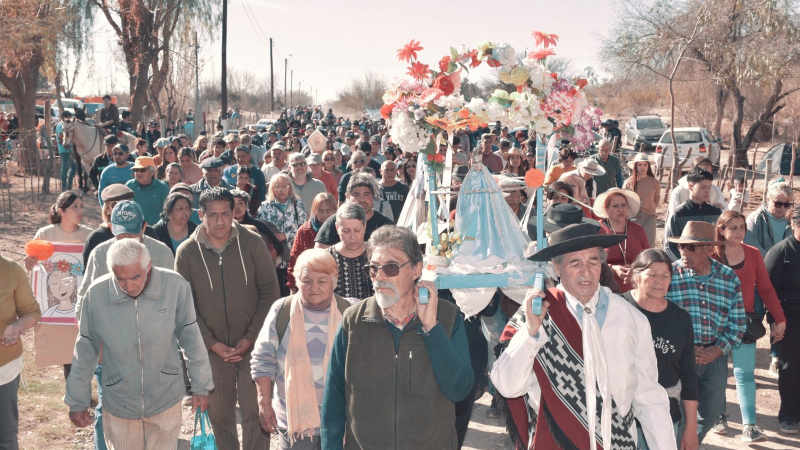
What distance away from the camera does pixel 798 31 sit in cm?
2281

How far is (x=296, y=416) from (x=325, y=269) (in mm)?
808

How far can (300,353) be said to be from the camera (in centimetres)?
418

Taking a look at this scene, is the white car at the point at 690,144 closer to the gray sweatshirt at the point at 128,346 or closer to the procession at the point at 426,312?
the procession at the point at 426,312

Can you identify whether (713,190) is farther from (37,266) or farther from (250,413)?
(37,266)

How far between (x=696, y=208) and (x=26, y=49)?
1696cm

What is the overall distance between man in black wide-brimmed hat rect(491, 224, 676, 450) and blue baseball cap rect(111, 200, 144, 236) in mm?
2926

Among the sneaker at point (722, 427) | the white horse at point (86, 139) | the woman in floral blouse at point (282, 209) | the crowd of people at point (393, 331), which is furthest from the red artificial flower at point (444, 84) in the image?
the white horse at point (86, 139)

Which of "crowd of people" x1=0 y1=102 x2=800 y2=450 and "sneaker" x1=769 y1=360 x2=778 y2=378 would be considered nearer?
"crowd of people" x1=0 y1=102 x2=800 y2=450

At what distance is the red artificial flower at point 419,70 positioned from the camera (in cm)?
556

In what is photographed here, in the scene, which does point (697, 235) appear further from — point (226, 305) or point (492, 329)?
point (226, 305)

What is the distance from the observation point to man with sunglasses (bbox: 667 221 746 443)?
5.45 m

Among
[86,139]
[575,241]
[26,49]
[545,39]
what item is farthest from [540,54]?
[26,49]

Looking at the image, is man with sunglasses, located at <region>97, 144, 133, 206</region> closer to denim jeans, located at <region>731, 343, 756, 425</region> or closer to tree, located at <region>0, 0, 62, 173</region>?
tree, located at <region>0, 0, 62, 173</region>

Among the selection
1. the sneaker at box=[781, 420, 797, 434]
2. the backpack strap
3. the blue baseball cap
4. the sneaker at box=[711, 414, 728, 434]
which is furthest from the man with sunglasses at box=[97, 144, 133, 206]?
the sneaker at box=[781, 420, 797, 434]
